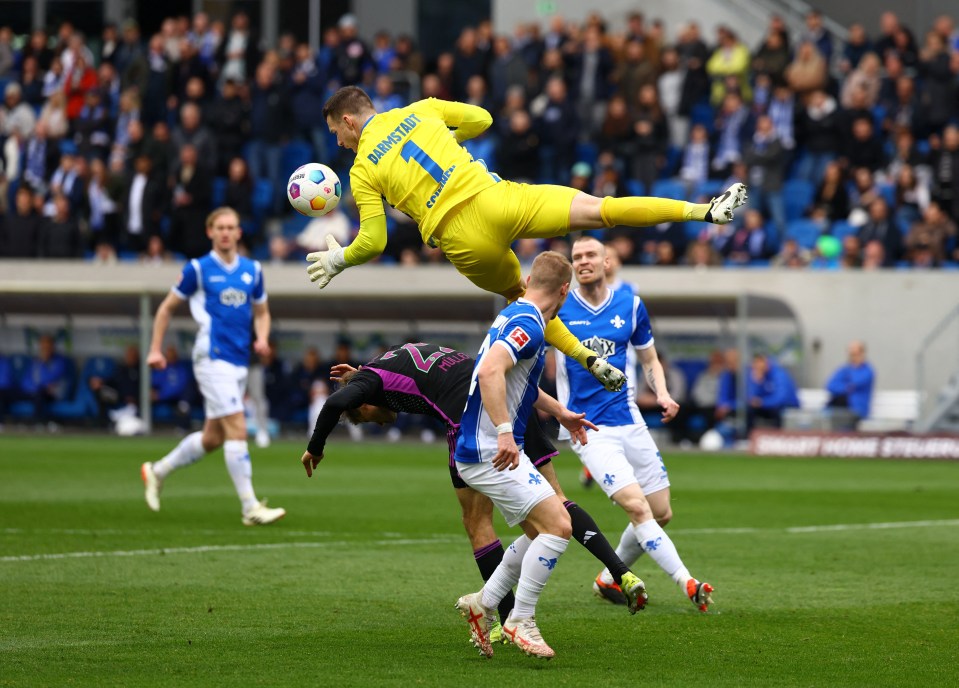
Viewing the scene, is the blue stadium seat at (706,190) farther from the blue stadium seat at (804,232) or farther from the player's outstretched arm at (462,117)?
the player's outstretched arm at (462,117)

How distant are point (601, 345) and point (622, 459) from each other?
0.77 metres

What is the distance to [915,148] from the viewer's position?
988 inches

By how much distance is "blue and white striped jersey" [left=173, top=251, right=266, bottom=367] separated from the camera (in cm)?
1349

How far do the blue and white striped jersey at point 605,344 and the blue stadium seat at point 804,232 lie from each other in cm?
1637

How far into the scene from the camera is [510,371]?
761cm

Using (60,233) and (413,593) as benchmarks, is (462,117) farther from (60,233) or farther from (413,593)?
(60,233)

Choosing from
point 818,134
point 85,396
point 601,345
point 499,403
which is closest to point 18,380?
point 85,396

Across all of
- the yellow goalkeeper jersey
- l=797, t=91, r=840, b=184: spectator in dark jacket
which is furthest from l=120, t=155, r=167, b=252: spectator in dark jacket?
the yellow goalkeeper jersey

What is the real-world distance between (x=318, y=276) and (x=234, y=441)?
4962 mm

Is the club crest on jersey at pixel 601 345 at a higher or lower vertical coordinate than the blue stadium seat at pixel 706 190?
lower

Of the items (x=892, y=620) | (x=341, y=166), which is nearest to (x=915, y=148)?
(x=341, y=166)

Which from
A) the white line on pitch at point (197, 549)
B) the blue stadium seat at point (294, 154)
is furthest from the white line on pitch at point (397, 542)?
the blue stadium seat at point (294, 154)

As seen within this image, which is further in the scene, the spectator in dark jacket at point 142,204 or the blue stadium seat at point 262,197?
the blue stadium seat at point 262,197

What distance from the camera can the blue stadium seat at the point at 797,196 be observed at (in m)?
26.2
